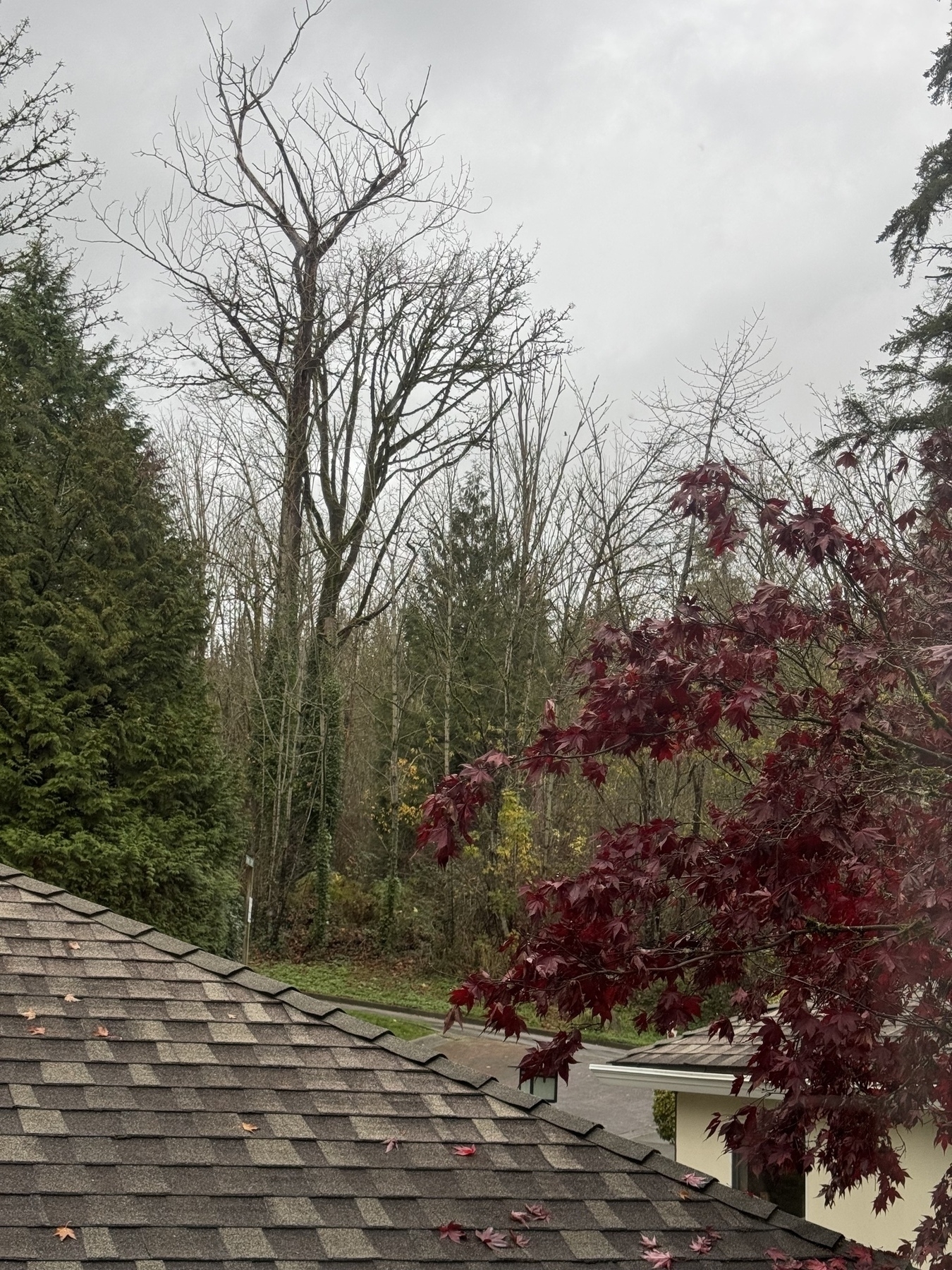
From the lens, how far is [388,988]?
65.6ft

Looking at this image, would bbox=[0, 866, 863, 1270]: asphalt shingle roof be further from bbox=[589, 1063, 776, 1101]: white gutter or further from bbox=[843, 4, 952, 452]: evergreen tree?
bbox=[843, 4, 952, 452]: evergreen tree

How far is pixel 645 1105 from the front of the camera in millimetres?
15555

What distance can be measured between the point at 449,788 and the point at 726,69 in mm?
12234

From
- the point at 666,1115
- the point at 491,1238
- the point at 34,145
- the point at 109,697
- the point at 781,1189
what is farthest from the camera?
the point at 34,145

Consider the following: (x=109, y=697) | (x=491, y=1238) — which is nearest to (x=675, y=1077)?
(x=491, y=1238)

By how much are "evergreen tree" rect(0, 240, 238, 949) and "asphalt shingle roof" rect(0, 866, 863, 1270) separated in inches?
297

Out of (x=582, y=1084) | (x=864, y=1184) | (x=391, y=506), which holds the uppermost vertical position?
(x=391, y=506)

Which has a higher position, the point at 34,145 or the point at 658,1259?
the point at 34,145

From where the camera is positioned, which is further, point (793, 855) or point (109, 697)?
point (109, 697)

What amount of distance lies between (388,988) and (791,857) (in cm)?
1689

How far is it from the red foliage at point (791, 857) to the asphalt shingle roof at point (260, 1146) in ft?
1.21

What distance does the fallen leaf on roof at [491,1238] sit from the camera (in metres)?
3.60

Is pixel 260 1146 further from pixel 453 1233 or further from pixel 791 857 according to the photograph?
pixel 791 857

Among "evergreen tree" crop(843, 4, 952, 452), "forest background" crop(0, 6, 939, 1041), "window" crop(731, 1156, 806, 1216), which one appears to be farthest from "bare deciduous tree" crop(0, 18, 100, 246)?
"window" crop(731, 1156, 806, 1216)
